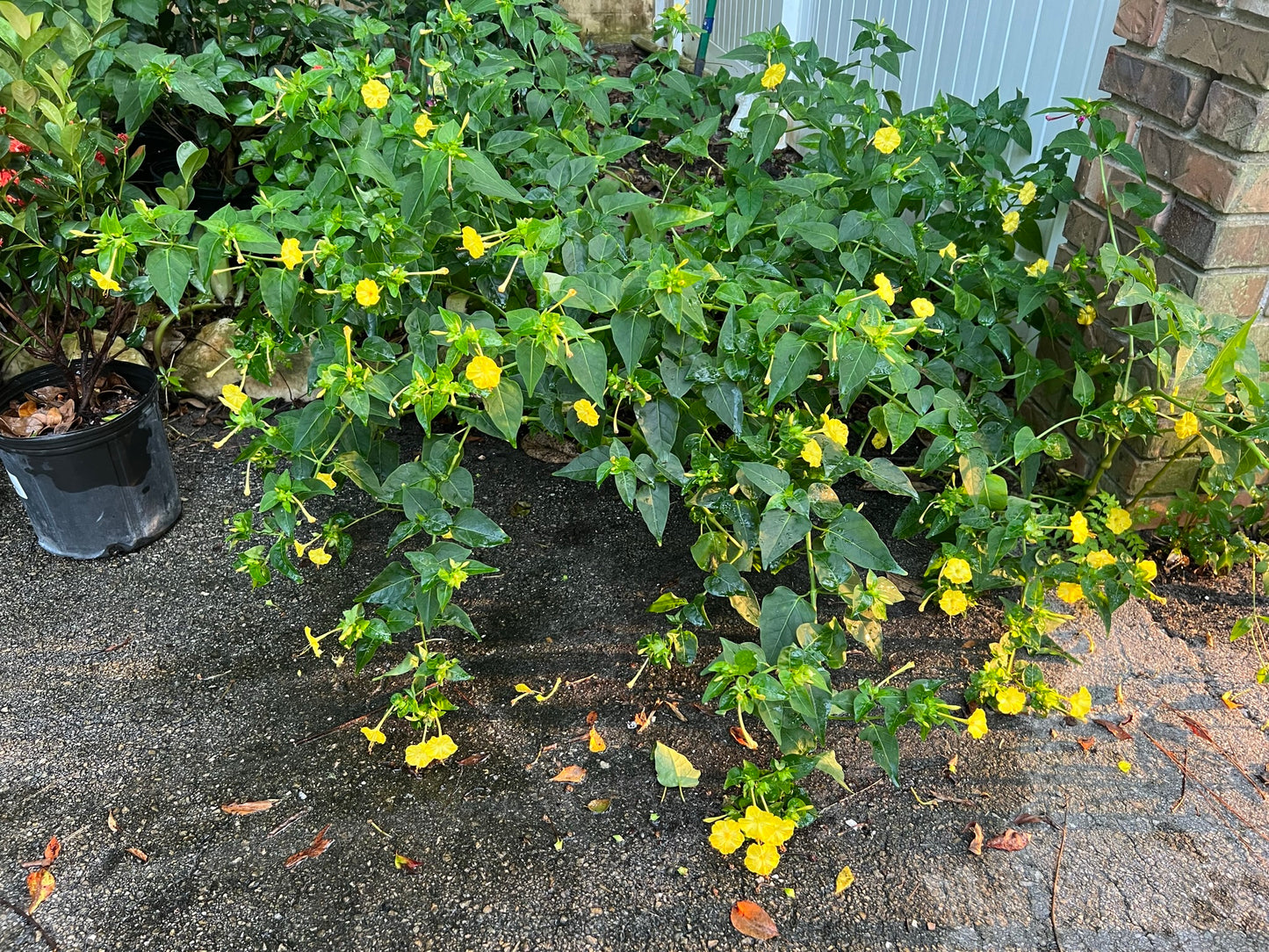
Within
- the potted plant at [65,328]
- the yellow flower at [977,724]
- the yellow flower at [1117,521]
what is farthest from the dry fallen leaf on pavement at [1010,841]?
the potted plant at [65,328]

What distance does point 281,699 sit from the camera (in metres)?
1.99

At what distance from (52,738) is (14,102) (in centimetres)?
138

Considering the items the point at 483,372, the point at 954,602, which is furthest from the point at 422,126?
the point at 954,602

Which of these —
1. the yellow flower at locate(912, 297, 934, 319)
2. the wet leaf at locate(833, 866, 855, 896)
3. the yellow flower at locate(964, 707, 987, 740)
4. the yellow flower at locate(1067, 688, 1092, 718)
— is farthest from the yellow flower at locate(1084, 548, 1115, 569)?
the wet leaf at locate(833, 866, 855, 896)

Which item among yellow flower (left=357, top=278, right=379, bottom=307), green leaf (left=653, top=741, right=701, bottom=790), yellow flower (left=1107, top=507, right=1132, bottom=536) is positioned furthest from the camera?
yellow flower (left=1107, top=507, right=1132, bottom=536)

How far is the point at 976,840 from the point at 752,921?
0.44 metres

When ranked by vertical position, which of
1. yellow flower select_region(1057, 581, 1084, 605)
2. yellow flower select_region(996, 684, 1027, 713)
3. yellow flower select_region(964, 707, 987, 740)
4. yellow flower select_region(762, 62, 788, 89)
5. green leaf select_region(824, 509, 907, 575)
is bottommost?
yellow flower select_region(996, 684, 1027, 713)

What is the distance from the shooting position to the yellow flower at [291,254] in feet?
5.19

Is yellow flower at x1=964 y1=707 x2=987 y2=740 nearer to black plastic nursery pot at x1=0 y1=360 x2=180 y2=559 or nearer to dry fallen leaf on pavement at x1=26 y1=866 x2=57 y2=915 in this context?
dry fallen leaf on pavement at x1=26 y1=866 x2=57 y2=915

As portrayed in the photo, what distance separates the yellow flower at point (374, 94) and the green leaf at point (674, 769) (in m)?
1.32

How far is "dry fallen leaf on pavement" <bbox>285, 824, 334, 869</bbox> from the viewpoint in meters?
1.67

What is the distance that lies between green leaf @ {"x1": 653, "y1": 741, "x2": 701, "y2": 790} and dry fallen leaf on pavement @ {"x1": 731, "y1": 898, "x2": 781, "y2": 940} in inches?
9.7

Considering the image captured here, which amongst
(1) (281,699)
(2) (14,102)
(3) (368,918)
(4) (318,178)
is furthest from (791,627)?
(2) (14,102)

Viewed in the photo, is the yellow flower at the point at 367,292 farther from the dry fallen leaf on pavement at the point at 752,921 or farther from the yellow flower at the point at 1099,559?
the yellow flower at the point at 1099,559
